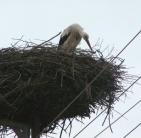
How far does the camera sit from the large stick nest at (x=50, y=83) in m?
6.52

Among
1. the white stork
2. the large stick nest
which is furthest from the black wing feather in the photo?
the large stick nest

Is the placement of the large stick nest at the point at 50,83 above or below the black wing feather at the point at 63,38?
below

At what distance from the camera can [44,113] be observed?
696cm

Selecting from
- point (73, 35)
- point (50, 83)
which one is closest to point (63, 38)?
point (73, 35)

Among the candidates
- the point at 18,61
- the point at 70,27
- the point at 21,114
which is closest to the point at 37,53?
the point at 18,61

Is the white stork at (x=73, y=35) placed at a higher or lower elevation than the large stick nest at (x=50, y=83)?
higher

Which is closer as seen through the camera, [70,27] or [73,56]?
[73,56]

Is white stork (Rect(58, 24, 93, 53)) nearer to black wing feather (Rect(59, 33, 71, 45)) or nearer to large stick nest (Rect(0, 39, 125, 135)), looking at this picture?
black wing feather (Rect(59, 33, 71, 45))

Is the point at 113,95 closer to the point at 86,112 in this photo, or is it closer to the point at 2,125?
the point at 86,112

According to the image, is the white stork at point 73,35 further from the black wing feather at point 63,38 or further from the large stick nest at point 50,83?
the large stick nest at point 50,83

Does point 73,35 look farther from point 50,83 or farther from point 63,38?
point 50,83

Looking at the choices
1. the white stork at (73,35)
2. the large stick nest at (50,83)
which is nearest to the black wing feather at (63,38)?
the white stork at (73,35)

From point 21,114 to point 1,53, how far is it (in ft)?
2.51

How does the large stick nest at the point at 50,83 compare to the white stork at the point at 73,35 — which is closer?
the large stick nest at the point at 50,83
